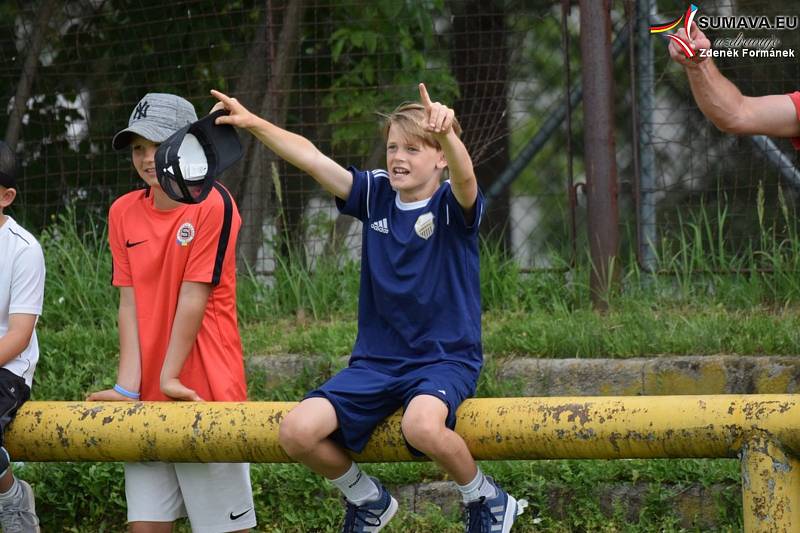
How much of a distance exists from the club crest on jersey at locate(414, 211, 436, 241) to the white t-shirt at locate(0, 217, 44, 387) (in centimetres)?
130

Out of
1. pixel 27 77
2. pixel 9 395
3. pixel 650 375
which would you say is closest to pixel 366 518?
pixel 9 395

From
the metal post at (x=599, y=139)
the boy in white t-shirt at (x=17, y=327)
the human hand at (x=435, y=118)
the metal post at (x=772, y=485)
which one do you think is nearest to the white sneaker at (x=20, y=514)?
the boy in white t-shirt at (x=17, y=327)

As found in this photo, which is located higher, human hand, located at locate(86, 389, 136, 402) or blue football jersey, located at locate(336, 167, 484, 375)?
blue football jersey, located at locate(336, 167, 484, 375)

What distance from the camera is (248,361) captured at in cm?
537

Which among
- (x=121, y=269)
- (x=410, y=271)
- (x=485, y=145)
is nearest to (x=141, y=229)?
(x=121, y=269)

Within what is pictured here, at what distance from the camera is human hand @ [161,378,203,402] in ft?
12.2

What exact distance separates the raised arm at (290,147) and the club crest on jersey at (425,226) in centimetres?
31

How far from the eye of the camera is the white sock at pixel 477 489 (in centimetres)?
343

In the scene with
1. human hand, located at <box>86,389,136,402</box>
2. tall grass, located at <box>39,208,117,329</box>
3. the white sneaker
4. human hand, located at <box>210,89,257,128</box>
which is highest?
human hand, located at <box>210,89,257,128</box>

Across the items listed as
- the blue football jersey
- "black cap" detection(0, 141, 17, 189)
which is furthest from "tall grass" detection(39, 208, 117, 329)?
the blue football jersey

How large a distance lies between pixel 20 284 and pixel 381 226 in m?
1.22

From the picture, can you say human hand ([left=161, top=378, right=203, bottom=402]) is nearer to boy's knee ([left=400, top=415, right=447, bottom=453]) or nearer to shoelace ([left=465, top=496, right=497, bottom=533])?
A: boy's knee ([left=400, top=415, right=447, bottom=453])

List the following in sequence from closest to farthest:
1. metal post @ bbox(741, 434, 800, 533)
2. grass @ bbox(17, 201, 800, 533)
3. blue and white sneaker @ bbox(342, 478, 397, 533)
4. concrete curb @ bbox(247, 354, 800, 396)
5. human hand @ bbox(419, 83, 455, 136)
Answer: metal post @ bbox(741, 434, 800, 533) < human hand @ bbox(419, 83, 455, 136) < blue and white sneaker @ bbox(342, 478, 397, 533) < grass @ bbox(17, 201, 800, 533) < concrete curb @ bbox(247, 354, 800, 396)

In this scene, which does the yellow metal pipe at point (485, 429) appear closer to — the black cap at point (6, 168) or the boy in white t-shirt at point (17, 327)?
the boy in white t-shirt at point (17, 327)
